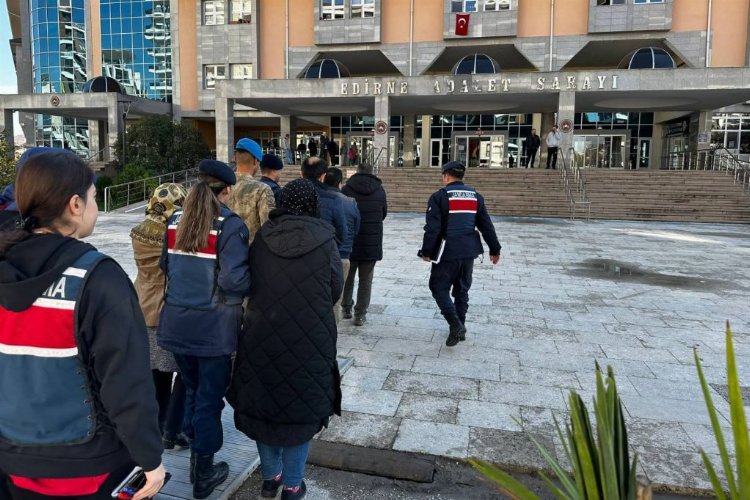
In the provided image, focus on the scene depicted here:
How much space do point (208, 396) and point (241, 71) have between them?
114ft

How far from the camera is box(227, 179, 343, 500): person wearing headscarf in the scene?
8.94 feet

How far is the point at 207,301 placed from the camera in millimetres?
2971

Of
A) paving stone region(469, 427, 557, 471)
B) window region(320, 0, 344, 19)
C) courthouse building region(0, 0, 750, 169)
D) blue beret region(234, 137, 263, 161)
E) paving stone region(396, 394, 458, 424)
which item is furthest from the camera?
window region(320, 0, 344, 19)

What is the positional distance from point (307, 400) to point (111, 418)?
111cm

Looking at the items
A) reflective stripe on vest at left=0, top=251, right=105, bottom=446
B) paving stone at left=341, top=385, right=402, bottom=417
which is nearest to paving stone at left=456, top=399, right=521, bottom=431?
paving stone at left=341, top=385, right=402, bottom=417

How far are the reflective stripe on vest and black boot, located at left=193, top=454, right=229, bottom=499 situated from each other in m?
1.41

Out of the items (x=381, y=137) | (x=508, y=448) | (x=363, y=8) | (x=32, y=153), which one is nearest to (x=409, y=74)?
(x=363, y=8)

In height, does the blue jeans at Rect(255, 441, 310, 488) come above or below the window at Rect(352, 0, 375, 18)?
below

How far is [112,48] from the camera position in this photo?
36.7 metres

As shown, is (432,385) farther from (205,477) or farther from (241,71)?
(241,71)

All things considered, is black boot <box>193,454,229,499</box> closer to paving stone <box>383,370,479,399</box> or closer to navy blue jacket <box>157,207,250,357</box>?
navy blue jacket <box>157,207,250,357</box>

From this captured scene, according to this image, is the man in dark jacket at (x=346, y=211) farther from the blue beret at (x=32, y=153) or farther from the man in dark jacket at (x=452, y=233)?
the blue beret at (x=32, y=153)

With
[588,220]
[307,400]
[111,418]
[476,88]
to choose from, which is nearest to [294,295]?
[307,400]

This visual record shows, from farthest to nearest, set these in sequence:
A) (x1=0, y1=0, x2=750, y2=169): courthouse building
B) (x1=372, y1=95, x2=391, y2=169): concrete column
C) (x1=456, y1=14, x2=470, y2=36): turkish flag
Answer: (x1=456, y1=14, x2=470, y2=36): turkish flag < (x1=0, y1=0, x2=750, y2=169): courthouse building < (x1=372, y1=95, x2=391, y2=169): concrete column
